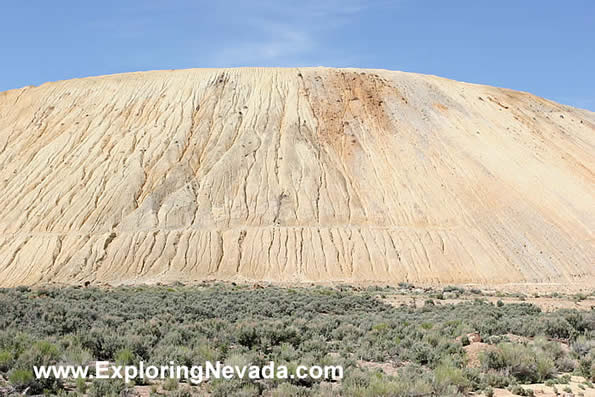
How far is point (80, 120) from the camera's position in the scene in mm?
52000

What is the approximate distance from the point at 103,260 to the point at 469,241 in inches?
938

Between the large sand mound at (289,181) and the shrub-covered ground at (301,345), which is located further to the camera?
the large sand mound at (289,181)

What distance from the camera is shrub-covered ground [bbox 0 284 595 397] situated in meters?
10.6

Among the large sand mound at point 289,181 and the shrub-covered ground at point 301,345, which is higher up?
the large sand mound at point 289,181

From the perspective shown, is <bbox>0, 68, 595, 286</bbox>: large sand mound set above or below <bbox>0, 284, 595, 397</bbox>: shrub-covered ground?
above

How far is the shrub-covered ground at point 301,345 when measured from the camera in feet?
34.6

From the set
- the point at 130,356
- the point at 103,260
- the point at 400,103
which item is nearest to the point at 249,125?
the point at 400,103

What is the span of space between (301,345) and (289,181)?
104ft

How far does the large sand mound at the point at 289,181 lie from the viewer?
128ft

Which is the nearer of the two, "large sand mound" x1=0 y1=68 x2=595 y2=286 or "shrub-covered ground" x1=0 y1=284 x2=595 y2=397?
"shrub-covered ground" x1=0 y1=284 x2=595 y2=397

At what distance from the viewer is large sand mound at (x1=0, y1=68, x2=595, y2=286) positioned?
39.1 m

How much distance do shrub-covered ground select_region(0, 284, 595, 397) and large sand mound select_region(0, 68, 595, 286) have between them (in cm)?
1832

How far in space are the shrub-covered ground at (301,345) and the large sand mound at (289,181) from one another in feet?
60.1

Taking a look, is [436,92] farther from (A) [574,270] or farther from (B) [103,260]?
(B) [103,260]
